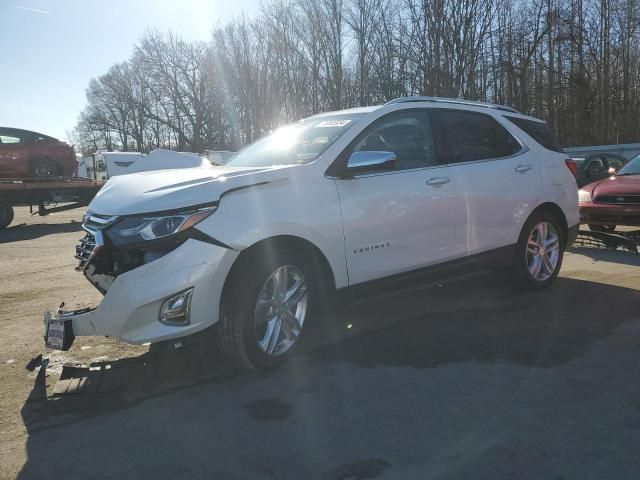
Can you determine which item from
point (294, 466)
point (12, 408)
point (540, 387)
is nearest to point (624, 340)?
point (540, 387)

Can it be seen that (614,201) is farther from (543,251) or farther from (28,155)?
(28,155)

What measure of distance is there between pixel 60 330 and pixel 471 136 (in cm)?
387

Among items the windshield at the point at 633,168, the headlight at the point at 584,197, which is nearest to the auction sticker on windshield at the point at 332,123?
the headlight at the point at 584,197

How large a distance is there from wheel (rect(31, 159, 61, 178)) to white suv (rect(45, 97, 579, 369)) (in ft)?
45.8

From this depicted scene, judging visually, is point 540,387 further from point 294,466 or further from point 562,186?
point 562,186

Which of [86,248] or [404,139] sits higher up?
[404,139]

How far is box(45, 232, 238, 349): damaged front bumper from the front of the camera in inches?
126

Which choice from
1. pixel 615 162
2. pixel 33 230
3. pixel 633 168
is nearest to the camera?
pixel 633 168

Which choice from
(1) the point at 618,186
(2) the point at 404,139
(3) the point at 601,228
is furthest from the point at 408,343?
(3) the point at 601,228

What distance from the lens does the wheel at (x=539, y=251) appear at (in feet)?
18.1

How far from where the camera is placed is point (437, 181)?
4.56m

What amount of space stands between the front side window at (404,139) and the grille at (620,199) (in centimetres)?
532

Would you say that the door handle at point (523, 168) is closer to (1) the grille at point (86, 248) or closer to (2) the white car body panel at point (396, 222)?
(2) the white car body panel at point (396, 222)

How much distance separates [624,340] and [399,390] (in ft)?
6.81
